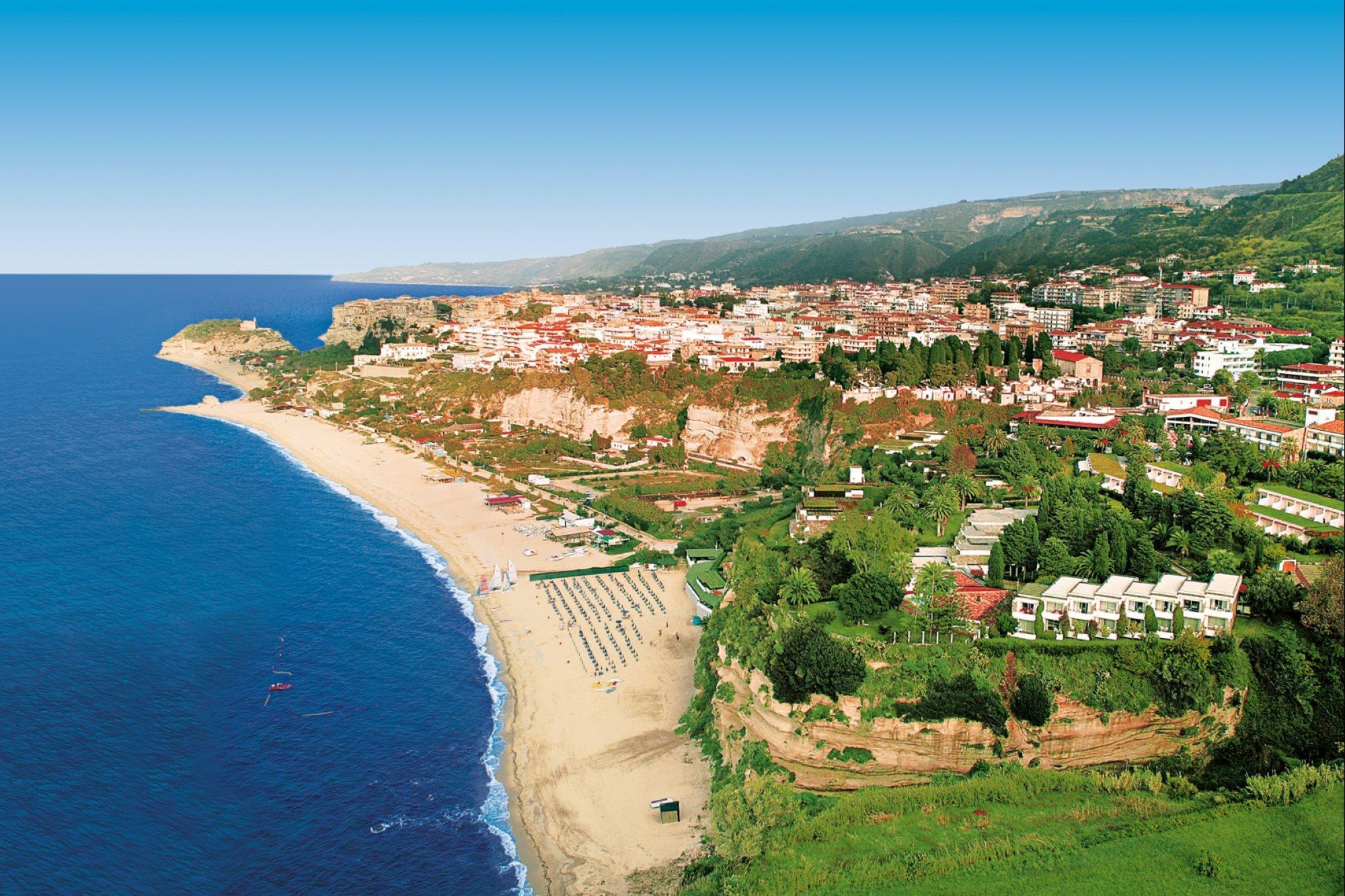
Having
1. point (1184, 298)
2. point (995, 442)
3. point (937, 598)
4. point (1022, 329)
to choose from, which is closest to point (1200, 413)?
point (995, 442)

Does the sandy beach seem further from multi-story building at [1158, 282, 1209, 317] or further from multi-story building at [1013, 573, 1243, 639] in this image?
multi-story building at [1158, 282, 1209, 317]

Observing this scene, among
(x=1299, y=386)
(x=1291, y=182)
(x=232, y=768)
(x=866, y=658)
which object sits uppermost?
(x=1291, y=182)

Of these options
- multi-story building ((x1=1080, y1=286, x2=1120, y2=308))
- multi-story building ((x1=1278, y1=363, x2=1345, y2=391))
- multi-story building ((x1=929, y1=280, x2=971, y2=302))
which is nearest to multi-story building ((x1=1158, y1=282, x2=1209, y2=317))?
multi-story building ((x1=1080, y1=286, x2=1120, y2=308))

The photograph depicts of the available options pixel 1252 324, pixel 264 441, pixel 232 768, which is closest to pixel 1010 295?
pixel 1252 324

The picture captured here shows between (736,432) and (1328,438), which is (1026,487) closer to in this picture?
(1328,438)

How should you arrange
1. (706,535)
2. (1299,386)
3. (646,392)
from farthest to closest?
(646,392), (1299,386), (706,535)

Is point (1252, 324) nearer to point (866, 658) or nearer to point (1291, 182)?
point (866, 658)

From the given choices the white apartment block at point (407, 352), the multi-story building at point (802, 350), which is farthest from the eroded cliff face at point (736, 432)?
the white apartment block at point (407, 352)
